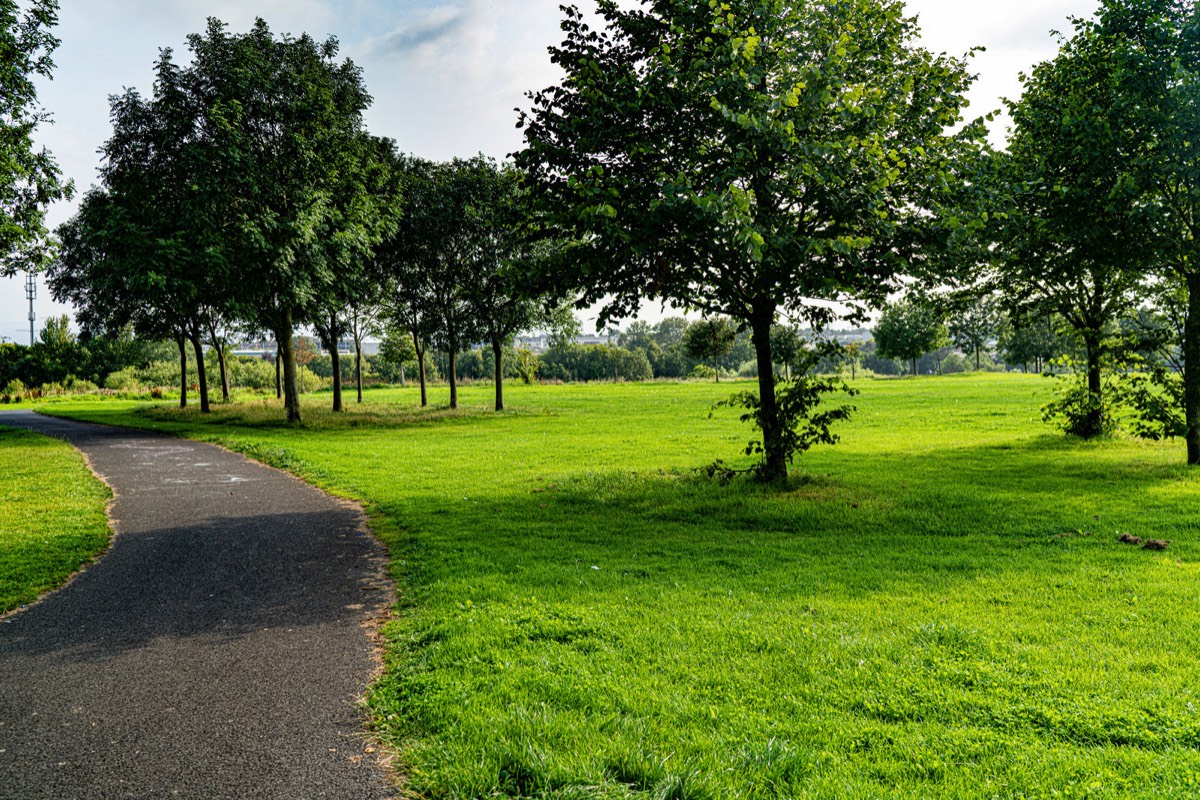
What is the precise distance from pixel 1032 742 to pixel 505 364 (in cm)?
9994

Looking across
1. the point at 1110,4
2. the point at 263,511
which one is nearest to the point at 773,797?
the point at 263,511

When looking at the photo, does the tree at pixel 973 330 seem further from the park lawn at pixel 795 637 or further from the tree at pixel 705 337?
the park lawn at pixel 795 637

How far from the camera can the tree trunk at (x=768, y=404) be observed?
12.8m

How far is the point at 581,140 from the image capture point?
435 inches

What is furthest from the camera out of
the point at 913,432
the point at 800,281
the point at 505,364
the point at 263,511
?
the point at 505,364

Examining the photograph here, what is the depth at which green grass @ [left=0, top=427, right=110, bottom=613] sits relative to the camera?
26.6 feet

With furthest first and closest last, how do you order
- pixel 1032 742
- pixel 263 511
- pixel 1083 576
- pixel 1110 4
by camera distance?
pixel 1110 4
pixel 263 511
pixel 1083 576
pixel 1032 742

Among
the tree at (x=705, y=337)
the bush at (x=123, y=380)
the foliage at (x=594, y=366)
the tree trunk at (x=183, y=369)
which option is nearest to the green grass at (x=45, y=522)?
the tree trunk at (x=183, y=369)

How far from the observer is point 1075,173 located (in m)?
14.0

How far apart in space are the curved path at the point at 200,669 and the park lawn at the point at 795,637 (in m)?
0.45

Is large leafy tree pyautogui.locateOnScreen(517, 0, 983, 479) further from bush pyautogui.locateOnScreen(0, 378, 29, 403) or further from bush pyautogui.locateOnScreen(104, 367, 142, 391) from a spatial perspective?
bush pyautogui.locateOnScreen(104, 367, 142, 391)

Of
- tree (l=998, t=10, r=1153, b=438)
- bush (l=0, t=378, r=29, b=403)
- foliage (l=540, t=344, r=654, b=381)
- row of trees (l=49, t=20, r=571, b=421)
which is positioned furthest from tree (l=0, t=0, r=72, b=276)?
foliage (l=540, t=344, r=654, b=381)

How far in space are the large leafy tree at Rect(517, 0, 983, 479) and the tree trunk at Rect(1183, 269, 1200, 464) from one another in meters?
8.06

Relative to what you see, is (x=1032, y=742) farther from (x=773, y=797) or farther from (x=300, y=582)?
(x=300, y=582)
